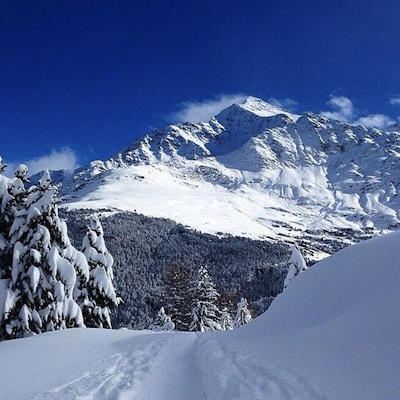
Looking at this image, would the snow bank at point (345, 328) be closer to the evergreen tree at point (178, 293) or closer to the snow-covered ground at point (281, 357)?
the snow-covered ground at point (281, 357)

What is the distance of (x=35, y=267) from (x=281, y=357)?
31.3ft

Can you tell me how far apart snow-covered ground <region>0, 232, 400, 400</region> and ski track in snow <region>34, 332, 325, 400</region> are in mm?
21

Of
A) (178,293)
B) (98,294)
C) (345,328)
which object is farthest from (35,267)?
(178,293)

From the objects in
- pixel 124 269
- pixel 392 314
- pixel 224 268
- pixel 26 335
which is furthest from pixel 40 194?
pixel 224 268

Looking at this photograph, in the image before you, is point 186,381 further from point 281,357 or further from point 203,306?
point 203,306

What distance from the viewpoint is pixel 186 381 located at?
8367 mm

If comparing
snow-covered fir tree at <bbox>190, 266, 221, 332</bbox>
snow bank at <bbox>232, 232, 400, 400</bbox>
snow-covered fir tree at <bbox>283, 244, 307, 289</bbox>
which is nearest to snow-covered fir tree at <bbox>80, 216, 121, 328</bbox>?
snow bank at <bbox>232, 232, 400, 400</bbox>

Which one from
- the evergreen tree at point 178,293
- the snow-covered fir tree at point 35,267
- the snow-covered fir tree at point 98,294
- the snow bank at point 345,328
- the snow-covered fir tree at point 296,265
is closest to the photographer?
the snow bank at point 345,328

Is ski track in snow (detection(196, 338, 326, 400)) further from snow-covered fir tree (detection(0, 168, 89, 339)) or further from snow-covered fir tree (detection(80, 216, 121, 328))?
snow-covered fir tree (detection(80, 216, 121, 328))

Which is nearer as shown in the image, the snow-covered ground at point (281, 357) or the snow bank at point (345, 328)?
the snow bank at point (345, 328)

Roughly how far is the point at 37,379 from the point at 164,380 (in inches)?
106

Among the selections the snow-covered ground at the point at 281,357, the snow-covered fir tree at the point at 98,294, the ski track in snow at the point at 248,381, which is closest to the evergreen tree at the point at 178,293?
the snow-covered fir tree at the point at 98,294

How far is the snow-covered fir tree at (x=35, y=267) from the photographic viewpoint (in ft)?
46.8

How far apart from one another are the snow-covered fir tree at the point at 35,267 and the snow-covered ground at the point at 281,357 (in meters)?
1.57
